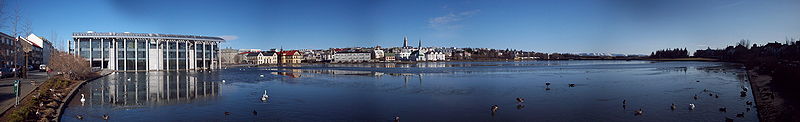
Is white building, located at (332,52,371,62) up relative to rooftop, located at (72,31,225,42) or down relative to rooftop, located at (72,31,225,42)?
down

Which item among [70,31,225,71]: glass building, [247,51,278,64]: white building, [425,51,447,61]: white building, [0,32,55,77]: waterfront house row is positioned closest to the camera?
[0,32,55,77]: waterfront house row

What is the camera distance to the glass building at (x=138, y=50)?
4553 cm

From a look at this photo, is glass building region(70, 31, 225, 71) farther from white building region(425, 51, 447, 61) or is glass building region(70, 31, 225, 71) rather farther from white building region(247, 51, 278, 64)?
white building region(425, 51, 447, 61)

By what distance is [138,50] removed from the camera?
154 ft

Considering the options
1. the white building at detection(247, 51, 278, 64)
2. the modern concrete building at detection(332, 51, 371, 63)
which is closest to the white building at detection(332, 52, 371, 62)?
the modern concrete building at detection(332, 51, 371, 63)

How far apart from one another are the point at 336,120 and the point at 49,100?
28.6 ft

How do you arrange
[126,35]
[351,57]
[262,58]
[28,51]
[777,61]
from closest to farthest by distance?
1. [28,51]
2. [777,61]
3. [126,35]
4. [262,58]
5. [351,57]

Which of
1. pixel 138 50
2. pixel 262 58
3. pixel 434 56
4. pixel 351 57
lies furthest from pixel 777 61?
pixel 434 56

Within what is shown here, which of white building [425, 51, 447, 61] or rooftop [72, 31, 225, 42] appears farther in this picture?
white building [425, 51, 447, 61]

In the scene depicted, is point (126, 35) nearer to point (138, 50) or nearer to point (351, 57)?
point (138, 50)

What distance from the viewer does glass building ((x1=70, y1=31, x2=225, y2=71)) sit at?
4553 cm

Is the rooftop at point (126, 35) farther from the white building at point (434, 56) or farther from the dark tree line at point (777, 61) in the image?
the white building at point (434, 56)

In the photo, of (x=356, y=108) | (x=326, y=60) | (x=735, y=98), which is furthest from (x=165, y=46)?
(x=326, y=60)

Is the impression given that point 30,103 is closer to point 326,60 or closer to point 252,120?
point 252,120
